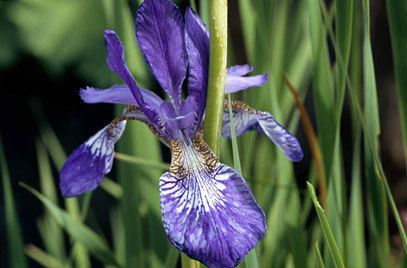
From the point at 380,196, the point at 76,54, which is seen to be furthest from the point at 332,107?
the point at 76,54

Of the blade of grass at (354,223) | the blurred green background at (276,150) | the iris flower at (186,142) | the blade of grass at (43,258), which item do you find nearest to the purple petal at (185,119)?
Result: the iris flower at (186,142)

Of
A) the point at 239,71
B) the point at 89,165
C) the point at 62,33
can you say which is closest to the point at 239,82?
the point at 239,71

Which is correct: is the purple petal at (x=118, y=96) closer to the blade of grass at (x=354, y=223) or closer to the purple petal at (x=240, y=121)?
the purple petal at (x=240, y=121)

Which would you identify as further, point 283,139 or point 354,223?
point 354,223

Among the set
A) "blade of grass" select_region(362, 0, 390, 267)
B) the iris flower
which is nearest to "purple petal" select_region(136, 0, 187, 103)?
the iris flower

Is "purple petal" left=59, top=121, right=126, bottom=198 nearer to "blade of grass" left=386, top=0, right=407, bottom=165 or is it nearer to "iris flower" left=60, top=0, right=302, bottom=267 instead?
"iris flower" left=60, top=0, right=302, bottom=267

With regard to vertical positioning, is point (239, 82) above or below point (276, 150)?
above

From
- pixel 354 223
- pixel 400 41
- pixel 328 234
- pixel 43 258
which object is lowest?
pixel 43 258

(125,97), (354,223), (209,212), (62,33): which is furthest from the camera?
(62,33)

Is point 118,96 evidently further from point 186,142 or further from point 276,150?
point 276,150
